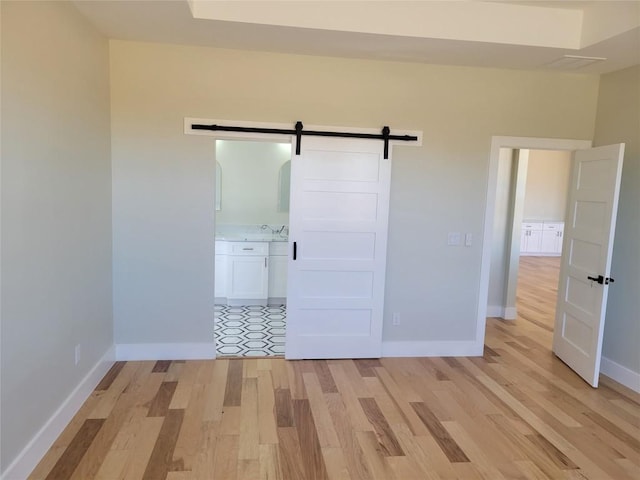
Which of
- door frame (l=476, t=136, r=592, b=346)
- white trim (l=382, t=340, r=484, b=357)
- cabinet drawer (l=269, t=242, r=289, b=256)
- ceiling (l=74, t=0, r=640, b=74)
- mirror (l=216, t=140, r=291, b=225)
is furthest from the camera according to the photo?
mirror (l=216, t=140, r=291, b=225)

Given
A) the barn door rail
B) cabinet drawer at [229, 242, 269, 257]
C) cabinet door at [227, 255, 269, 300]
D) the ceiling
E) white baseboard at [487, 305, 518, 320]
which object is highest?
the ceiling

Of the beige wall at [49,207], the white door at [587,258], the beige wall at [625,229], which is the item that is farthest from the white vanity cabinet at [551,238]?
the beige wall at [49,207]

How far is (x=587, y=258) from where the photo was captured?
3.71 metres

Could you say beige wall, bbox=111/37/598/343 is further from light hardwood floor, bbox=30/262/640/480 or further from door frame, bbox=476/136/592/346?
light hardwood floor, bbox=30/262/640/480

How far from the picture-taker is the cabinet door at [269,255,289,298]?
552 cm

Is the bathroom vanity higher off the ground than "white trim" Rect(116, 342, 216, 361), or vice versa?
the bathroom vanity

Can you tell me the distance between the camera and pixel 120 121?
351cm

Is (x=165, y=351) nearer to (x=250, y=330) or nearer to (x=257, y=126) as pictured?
(x=250, y=330)

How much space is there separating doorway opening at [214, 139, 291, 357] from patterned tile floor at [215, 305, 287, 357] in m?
0.01

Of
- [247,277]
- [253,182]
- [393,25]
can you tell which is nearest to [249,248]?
[247,277]

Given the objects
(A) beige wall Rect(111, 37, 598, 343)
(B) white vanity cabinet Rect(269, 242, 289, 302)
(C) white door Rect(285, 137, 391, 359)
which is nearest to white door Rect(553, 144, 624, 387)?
(A) beige wall Rect(111, 37, 598, 343)

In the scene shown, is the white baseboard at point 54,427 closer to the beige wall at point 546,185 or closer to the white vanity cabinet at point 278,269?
the white vanity cabinet at point 278,269

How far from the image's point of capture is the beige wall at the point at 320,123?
140 inches

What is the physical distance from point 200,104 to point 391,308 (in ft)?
8.07
